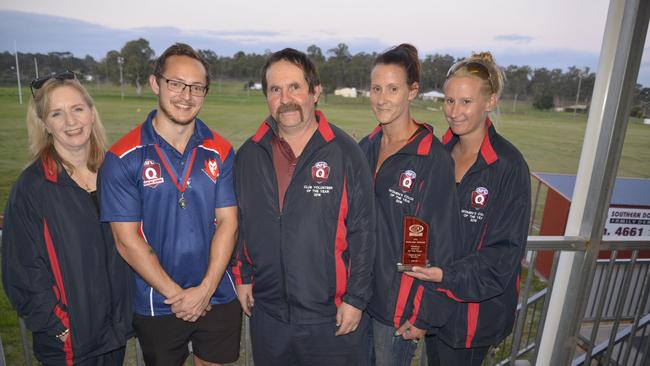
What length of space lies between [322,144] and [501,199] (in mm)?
811

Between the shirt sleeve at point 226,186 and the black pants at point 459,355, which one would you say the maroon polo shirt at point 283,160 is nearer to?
the shirt sleeve at point 226,186

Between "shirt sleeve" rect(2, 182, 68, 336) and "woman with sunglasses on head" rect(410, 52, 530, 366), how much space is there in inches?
60.4

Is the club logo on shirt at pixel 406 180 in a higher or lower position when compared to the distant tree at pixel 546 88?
lower

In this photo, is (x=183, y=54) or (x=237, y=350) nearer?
(x=183, y=54)

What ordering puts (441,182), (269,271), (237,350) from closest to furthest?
(441,182) → (269,271) → (237,350)

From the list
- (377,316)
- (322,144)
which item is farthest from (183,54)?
(377,316)

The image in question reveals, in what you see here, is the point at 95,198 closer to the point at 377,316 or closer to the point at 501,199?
the point at 377,316

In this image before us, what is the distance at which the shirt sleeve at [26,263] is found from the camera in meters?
1.54

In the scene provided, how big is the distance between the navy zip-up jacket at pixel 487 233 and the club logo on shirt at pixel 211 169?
42.7 inches

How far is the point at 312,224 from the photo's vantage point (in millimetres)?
1664

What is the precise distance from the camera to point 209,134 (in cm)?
178

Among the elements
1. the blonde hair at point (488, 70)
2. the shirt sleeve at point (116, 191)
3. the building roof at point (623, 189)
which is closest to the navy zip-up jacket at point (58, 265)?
the shirt sleeve at point (116, 191)

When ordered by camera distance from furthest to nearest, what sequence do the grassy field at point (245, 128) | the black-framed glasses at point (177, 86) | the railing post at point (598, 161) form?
the grassy field at point (245, 128) < the railing post at point (598, 161) < the black-framed glasses at point (177, 86)

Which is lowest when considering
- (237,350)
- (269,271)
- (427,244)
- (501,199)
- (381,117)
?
(237,350)
